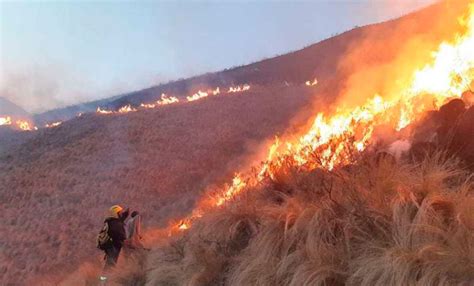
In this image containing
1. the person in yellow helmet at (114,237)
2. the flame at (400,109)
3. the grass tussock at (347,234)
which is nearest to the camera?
the grass tussock at (347,234)

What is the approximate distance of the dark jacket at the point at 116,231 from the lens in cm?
994

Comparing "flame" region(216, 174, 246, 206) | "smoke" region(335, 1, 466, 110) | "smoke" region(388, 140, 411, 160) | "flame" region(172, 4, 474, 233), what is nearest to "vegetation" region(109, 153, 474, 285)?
"flame" region(216, 174, 246, 206)

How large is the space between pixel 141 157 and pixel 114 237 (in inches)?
753

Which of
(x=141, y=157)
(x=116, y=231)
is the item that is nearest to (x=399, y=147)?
(x=116, y=231)

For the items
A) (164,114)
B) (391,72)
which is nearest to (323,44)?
(164,114)

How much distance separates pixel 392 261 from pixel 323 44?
79.3 metres

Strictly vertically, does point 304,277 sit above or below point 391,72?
below

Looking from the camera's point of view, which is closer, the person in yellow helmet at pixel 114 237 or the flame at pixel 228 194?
the flame at pixel 228 194

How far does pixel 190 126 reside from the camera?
33.1 meters

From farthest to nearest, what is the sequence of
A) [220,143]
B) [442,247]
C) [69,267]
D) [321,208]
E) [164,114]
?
[164,114] < [220,143] < [69,267] < [321,208] < [442,247]

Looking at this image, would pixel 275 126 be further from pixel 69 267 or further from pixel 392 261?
pixel 392 261

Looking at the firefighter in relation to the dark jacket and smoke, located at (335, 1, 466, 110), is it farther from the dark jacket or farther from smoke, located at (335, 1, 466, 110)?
smoke, located at (335, 1, 466, 110)

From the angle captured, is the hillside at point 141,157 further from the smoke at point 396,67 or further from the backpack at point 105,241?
the backpack at point 105,241

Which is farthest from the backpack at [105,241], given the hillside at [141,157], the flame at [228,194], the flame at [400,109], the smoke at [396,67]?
the smoke at [396,67]
